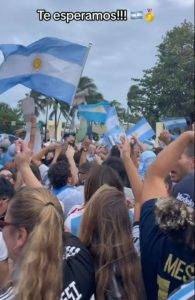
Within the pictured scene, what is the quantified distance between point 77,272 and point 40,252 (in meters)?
0.33

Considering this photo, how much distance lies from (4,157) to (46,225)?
6697mm

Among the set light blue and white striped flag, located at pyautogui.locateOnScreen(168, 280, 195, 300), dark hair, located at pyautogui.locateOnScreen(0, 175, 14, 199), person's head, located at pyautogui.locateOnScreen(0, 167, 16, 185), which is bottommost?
person's head, located at pyautogui.locateOnScreen(0, 167, 16, 185)

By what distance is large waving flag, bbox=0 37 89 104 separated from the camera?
24.1ft

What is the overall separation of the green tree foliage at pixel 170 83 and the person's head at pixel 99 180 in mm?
36292

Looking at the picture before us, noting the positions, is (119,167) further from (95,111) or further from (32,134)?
(95,111)

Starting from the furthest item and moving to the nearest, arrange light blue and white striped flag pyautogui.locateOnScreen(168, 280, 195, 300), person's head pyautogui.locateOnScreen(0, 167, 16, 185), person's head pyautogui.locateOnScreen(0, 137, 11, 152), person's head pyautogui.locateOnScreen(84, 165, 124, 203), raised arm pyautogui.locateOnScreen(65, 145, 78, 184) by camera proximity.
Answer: person's head pyautogui.locateOnScreen(0, 137, 11, 152) < raised arm pyautogui.locateOnScreen(65, 145, 78, 184) < person's head pyautogui.locateOnScreen(0, 167, 16, 185) < person's head pyautogui.locateOnScreen(84, 165, 124, 203) < light blue and white striped flag pyautogui.locateOnScreen(168, 280, 195, 300)

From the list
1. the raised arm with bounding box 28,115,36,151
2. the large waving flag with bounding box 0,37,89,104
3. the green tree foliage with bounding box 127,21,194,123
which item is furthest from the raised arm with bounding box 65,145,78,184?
the green tree foliage with bounding box 127,21,194,123

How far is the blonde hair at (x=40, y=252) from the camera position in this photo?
2.31 m

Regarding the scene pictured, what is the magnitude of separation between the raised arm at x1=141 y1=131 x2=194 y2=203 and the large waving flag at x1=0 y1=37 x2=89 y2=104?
4.33 m

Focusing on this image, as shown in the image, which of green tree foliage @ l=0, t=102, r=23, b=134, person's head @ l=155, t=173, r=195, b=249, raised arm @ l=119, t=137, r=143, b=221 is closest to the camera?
person's head @ l=155, t=173, r=195, b=249

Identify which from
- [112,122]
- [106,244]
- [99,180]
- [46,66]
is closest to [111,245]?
[106,244]

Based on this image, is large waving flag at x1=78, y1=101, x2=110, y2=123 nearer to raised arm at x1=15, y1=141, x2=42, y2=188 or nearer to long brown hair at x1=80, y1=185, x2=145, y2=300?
raised arm at x1=15, y1=141, x2=42, y2=188

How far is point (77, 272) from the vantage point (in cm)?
259

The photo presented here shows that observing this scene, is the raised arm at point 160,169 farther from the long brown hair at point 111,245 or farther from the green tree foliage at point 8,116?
the green tree foliage at point 8,116
